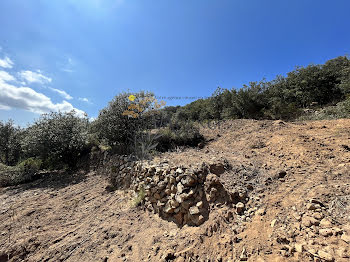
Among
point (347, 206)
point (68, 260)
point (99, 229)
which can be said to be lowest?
point (68, 260)

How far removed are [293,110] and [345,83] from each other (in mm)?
4265

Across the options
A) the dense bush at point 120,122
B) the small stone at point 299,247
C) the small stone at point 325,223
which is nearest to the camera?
the small stone at point 299,247

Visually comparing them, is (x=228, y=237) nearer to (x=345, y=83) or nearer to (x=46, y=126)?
(x=46, y=126)

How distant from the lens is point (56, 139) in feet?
19.6

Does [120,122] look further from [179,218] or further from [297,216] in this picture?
[297,216]

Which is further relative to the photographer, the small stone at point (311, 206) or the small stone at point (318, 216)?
the small stone at point (311, 206)

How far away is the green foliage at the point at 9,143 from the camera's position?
26.6ft

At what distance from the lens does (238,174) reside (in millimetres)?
3207

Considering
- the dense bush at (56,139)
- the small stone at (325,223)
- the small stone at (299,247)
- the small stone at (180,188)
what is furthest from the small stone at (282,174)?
the dense bush at (56,139)

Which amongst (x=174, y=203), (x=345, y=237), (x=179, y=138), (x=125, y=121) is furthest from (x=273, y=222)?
(x=125, y=121)

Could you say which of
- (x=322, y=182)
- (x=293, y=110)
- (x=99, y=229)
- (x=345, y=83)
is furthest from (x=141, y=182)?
(x=345, y=83)

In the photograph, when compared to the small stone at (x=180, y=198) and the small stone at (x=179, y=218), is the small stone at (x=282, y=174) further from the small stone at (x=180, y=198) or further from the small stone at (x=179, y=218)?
the small stone at (x=179, y=218)

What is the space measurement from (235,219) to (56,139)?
23.2ft

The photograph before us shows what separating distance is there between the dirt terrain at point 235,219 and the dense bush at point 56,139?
1.86 m
